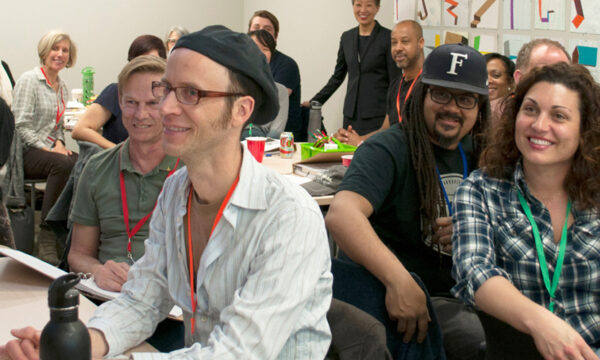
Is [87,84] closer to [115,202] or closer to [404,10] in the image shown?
[404,10]

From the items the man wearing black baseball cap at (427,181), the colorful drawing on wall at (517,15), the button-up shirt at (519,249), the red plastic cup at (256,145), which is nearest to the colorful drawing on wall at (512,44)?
the colorful drawing on wall at (517,15)

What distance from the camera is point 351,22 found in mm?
6512

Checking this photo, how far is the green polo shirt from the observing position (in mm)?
2238

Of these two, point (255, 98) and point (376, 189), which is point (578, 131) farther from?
point (255, 98)

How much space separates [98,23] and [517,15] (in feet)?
16.7

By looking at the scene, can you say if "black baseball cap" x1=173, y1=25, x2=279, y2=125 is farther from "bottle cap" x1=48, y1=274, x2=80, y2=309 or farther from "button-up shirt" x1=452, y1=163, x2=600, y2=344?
"button-up shirt" x1=452, y1=163, x2=600, y2=344

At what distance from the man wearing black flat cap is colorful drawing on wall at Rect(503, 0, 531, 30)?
3.65 m

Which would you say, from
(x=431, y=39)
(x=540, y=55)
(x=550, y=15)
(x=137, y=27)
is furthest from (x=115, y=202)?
(x=137, y=27)

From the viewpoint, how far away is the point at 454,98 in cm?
228

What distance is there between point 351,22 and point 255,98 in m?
5.34

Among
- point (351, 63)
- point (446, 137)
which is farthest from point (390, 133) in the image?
point (351, 63)

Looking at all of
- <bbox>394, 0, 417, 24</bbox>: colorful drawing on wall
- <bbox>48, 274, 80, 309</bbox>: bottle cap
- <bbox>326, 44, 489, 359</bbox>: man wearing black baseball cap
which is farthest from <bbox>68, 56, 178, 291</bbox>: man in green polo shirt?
<bbox>394, 0, 417, 24</bbox>: colorful drawing on wall

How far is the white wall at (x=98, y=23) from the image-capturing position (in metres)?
7.22

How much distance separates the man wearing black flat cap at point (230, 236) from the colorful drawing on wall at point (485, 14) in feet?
12.7
